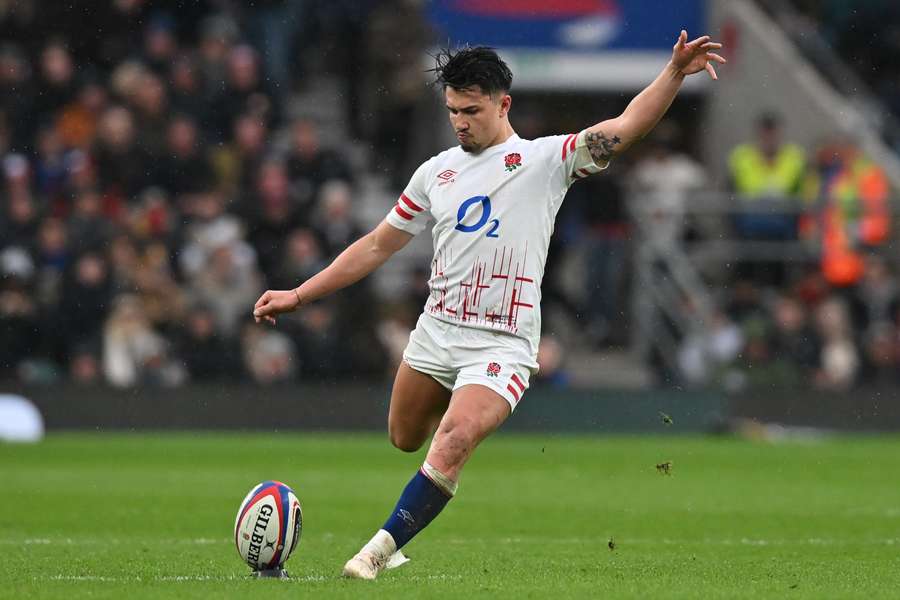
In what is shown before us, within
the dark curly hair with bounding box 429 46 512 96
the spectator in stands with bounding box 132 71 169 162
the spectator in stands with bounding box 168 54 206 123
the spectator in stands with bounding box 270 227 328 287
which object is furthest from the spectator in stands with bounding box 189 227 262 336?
the dark curly hair with bounding box 429 46 512 96

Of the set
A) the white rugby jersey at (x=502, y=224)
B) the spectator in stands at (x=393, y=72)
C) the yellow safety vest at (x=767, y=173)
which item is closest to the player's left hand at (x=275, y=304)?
the white rugby jersey at (x=502, y=224)

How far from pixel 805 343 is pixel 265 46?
8.29 m

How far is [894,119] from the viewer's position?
25922mm

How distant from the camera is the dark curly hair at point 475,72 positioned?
7.95m

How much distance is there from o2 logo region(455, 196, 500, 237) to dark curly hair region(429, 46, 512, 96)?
1.63 feet

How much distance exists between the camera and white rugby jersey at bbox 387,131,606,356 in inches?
318

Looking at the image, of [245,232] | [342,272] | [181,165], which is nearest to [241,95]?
[181,165]

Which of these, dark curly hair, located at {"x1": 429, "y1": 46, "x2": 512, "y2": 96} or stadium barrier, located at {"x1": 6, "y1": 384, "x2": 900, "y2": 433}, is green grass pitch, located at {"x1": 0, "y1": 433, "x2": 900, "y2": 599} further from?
dark curly hair, located at {"x1": 429, "y1": 46, "x2": 512, "y2": 96}

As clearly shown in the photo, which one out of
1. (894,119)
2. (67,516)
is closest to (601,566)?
(67,516)

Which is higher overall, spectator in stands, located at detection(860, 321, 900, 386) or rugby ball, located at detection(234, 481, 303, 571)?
spectator in stands, located at detection(860, 321, 900, 386)

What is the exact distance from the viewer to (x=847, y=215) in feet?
72.4

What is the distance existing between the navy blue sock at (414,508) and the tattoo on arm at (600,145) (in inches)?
65.5

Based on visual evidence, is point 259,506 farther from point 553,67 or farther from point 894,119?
point 894,119

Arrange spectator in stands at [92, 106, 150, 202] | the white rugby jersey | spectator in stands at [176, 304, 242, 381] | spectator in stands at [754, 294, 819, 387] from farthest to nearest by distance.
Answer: spectator in stands at [754, 294, 819, 387] → spectator in stands at [92, 106, 150, 202] → spectator in stands at [176, 304, 242, 381] → the white rugby jersey
